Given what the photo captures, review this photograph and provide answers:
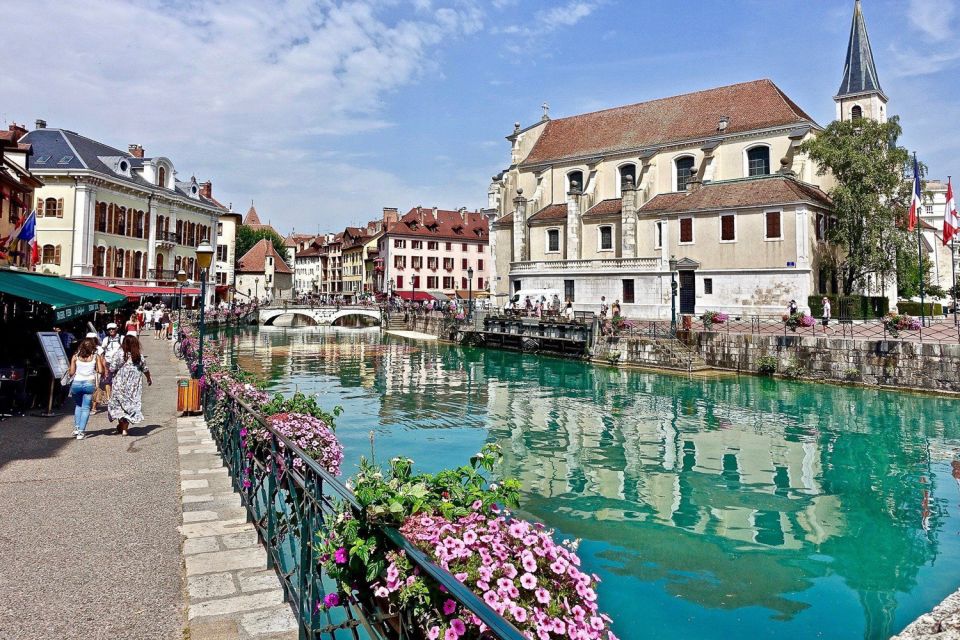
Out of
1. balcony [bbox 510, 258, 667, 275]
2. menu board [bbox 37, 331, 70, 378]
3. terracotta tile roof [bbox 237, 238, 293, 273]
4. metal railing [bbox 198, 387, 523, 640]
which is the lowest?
metal railing [bbox 198, 387, 523, 640]

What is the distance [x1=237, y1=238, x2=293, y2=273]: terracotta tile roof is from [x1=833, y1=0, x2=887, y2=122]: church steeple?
71.6 meters

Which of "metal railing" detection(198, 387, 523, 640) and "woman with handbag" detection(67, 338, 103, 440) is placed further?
"woman with handbag" detection(67, 338, 103, 440)

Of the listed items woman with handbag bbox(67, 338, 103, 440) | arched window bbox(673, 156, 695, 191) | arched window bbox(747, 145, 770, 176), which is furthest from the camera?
arched window bbox(673, 156, 695, 191)

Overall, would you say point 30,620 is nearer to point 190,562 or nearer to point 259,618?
point 190,562

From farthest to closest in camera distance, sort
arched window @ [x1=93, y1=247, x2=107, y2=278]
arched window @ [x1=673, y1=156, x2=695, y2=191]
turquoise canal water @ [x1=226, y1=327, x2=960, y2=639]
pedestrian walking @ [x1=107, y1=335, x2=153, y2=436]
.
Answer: arched window @ [x1=673, y1=156, x2=695, y2=191] → arched window @ [x1=93, y1=247, x2=107, y2=278] → pedestrian walking @ [x1=107, y1=335, x2=153, y2=436] → turquoise canal water @ [x1=226, y1=327, x2=960, y2=639]

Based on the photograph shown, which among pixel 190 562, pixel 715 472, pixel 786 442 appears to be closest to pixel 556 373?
pixel 786 442

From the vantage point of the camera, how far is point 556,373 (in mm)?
30609

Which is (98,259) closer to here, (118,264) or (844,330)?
(118,264)

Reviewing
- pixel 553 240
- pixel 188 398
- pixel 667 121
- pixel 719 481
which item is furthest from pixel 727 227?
pixel 188 398

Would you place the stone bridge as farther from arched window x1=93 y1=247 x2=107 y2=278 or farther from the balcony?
arched window x1=93 y1=247 x2=107 y2=278

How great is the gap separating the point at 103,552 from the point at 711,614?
21.1 ft

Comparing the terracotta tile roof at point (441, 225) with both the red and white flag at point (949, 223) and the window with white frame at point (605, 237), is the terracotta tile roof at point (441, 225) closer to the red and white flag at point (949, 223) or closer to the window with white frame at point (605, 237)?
the window with white frame at point (605, 237)

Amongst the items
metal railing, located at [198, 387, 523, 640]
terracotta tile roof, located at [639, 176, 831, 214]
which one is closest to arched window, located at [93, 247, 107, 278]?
terracotta tile roof, located at [639, 176, 831, 214]

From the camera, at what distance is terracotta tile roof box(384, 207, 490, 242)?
80863 millimetres
